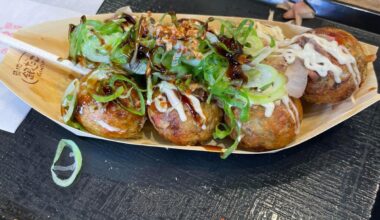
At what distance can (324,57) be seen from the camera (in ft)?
6.12

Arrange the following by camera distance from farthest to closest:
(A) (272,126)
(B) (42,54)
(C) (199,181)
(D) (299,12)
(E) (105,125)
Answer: (D) (299,12) → (B) (42,54) → (C) (199,181) → (E) (105,125) → (A) (272,126)

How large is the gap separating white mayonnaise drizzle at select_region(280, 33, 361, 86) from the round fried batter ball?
0.02m

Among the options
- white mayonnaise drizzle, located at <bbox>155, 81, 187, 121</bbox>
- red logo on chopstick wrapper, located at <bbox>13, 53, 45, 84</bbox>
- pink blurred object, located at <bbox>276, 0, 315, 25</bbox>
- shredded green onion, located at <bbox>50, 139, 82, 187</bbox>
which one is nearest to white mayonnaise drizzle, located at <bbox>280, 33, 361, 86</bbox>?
white mayonnaise drizzle, located at <bbox>155, 81, 187, 121</bbox>

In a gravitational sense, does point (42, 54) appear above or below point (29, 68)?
above

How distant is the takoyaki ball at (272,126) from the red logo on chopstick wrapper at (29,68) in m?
1.20

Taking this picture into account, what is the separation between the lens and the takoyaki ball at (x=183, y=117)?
180 centimetres

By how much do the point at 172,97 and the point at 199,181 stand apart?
463 mm

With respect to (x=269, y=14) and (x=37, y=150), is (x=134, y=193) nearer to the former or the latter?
(x=37, y=150)

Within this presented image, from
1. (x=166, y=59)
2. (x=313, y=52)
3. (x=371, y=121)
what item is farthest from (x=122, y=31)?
(x=371, y=121)

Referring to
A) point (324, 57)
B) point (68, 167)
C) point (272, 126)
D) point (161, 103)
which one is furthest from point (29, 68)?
point (324, 57)

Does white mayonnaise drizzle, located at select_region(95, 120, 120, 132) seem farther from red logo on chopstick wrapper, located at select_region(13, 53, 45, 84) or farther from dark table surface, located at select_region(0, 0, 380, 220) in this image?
red logo on chopstick wrapper, located at select_region(13, 53, 45, 84)

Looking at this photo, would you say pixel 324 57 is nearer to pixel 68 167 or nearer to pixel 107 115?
pixel 107 115

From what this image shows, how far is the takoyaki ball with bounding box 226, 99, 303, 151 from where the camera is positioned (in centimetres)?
177

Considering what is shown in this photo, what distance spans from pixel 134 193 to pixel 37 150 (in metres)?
0.60
